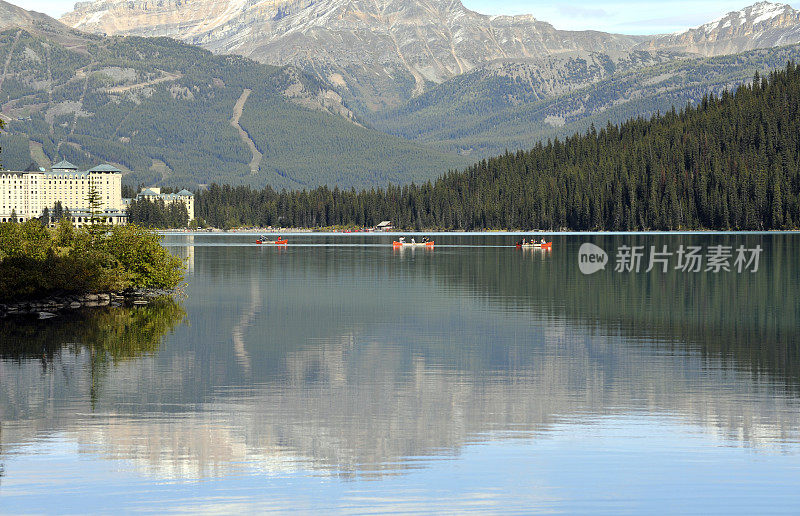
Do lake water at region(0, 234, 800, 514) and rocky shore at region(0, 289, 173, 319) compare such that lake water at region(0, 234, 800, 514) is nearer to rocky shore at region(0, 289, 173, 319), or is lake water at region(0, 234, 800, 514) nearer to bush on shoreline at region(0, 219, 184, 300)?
rocky shore at region(0, 289, 173, 319)

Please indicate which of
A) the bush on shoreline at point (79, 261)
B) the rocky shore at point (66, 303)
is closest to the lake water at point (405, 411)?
the rocky shore at point (66, 303)

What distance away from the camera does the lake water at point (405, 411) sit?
25.9 meters

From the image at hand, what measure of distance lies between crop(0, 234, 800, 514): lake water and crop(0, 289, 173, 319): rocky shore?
424 centimetres

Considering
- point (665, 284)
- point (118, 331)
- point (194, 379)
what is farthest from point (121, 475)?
point (665, 284)

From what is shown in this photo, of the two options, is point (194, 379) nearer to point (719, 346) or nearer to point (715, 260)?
point (719, 346)

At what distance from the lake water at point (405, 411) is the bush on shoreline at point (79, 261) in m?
5.42

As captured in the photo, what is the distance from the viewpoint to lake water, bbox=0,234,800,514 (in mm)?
25891

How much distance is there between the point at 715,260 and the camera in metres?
141

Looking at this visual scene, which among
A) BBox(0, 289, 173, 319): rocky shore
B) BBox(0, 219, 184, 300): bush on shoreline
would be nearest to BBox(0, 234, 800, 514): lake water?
BBox(0, 289, 173, 319): rocky shore

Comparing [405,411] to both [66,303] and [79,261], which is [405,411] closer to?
[79,261]

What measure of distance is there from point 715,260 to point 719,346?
93.4 meters

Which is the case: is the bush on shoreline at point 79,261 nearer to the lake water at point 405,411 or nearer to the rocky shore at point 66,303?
the rocky shore at point 66,303

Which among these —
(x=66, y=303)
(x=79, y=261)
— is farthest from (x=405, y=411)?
(x=66, y=303)

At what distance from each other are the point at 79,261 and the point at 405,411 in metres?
43.7
